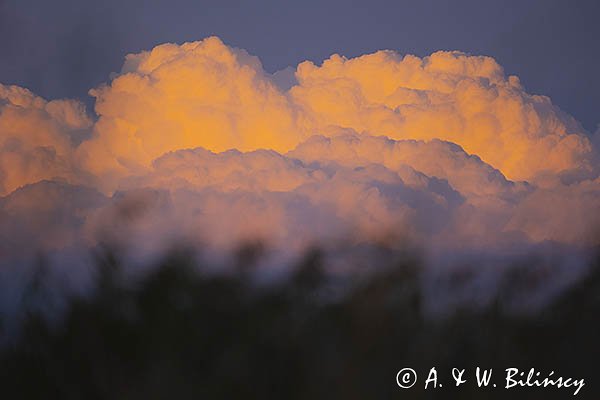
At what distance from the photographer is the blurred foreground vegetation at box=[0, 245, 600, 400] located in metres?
2.96

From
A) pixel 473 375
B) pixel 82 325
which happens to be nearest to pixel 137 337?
pixel 82 325

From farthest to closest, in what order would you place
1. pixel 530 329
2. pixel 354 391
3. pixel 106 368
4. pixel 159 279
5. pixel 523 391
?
pixel 530 329 < pixel 159 279 < pixel 523 391 < pixel 106 368 < pixel 354 391

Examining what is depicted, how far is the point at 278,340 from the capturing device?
322 centimetres

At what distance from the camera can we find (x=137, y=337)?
342cm

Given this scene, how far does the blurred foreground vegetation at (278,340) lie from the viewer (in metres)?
2.96

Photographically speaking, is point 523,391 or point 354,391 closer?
point 354,391

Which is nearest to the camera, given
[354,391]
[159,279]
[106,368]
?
[354,391]

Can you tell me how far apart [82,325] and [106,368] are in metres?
0.49

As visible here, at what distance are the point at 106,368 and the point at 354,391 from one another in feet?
3.42

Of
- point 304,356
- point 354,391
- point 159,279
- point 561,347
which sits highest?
point 159,279

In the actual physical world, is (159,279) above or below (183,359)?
above

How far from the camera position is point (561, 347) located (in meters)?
3.74

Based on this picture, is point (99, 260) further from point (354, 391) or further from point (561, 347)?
point (561, 347)

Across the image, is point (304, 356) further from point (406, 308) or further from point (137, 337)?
point (137, 337)
